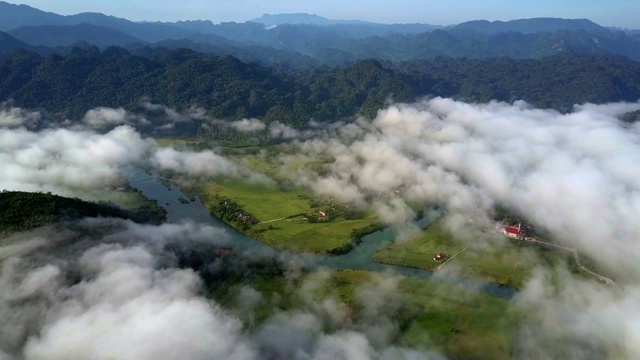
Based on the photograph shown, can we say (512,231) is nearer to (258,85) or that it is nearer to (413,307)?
(413,307)

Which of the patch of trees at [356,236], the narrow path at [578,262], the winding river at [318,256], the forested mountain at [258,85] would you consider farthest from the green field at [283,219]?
the forested mountain at [258,85]

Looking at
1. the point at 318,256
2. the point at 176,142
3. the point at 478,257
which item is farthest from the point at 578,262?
the point at 176,142

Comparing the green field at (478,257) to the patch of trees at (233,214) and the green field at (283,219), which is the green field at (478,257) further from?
the patch of trees at (233,214)

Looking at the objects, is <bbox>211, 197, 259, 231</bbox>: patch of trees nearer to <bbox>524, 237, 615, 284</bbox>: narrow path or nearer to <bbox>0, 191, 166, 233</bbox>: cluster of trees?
<bbox>0, 191, 166, 233</bbox>: cluster of trees

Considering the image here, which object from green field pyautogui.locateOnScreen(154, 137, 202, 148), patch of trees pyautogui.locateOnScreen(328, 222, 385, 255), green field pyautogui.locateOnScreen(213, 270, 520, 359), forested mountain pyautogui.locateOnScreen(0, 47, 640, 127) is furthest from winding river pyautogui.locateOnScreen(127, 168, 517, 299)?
forested mountain pyautogui.locateOnScreen(0, 47, 640, 127)

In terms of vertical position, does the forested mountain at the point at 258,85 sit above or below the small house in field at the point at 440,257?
above

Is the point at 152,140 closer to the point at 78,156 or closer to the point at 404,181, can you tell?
the point at 78,156
